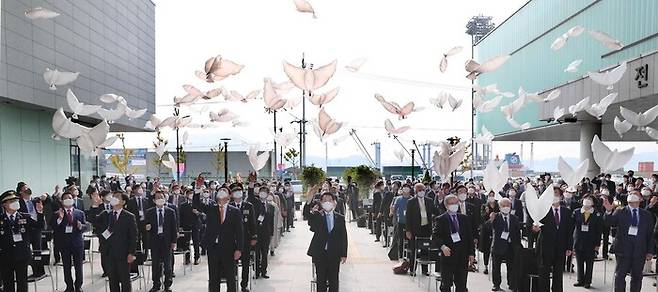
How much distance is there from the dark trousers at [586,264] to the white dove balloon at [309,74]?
605 centimetres

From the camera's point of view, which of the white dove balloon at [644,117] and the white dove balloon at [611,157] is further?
the white dove balloon at [644,117]

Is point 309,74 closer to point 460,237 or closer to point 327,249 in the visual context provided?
point 327,249

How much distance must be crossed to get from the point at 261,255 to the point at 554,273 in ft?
18.7

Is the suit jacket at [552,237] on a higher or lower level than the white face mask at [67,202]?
lower

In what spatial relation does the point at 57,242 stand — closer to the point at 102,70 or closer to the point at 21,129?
the point at 21,129

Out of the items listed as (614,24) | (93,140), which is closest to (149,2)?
(614,24)

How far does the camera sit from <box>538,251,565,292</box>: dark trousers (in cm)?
925

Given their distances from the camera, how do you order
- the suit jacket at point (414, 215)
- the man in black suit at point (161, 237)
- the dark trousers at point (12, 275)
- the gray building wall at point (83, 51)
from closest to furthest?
the dark trousers at point (12, 275) < the man in black suit at point (161, 237) < the suit jacket at point (414, 215) < the gray building wall at point (83, 51)

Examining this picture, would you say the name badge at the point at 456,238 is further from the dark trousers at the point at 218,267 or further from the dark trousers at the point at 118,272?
the dark trousers at the point at 118,272

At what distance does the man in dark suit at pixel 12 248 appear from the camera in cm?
934

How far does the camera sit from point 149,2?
43875 mm

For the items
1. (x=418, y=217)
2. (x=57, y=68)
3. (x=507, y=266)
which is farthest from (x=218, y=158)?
(x=507, y=266)

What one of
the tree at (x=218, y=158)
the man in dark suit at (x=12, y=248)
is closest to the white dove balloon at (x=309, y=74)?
the man in dark suit at (x=12, y=248)

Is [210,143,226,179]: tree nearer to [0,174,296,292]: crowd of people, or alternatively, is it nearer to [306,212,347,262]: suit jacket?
[0,174,296,292]: crowd of people
